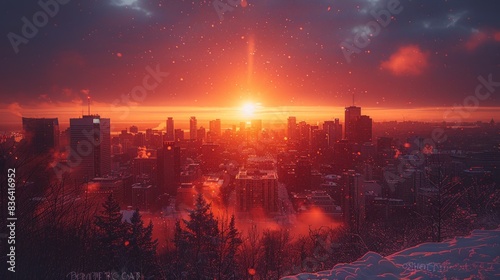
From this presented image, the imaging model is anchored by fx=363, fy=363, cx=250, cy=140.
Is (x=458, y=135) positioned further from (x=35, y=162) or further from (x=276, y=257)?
(x=35, y=162)

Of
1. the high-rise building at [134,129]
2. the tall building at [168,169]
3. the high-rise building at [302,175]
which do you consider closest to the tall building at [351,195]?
the high-rise building at [302,175]

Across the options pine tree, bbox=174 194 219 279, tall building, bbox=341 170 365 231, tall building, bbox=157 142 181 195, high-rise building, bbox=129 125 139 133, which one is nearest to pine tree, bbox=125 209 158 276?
pine tree, bbox=174 194 219 279

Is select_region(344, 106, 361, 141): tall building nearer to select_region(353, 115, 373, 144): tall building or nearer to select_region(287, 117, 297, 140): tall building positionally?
select_region(353, 115, 373, 144): tall building

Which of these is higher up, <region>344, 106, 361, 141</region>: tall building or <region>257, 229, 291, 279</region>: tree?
<region>344, 106, 361, 141</region>: tall building

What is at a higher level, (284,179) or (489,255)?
(489,255)

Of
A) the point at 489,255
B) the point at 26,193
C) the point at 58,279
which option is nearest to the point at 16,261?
the point at 58,279

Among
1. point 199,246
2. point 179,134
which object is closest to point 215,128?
point 179,134
